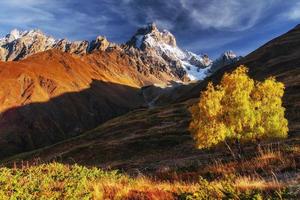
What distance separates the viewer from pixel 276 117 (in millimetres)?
34500

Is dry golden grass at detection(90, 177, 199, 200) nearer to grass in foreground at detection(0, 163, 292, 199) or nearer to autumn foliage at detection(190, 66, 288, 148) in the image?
grass in foreground at detection(0, 163, 292, 199)

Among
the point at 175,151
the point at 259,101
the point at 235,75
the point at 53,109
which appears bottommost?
the point at 175,151

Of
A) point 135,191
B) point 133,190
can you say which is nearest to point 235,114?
point 133,190

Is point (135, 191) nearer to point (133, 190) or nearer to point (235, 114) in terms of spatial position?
point (133, 190)

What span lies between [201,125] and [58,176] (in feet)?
70.6

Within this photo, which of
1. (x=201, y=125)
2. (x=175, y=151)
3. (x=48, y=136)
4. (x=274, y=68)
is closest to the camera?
(x=201, y=125)

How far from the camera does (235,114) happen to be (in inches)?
1307

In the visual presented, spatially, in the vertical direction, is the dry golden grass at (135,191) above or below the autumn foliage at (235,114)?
below

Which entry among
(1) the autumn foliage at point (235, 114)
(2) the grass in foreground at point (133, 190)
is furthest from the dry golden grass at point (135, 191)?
(1) the autumn foliage at point (235, 114)

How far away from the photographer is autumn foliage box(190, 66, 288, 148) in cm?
3272

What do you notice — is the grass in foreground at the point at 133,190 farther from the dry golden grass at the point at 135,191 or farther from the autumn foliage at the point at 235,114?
the autumn foliage at the point at 235,114

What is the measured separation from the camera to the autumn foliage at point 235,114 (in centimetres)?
3272

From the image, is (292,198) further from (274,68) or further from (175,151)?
(274,68)

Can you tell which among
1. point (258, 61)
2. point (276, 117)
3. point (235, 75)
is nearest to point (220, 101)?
point (235, 75)
